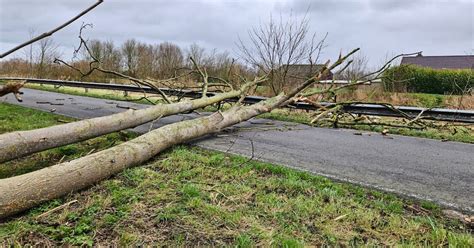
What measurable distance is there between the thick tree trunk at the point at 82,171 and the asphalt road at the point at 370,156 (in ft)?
2.56

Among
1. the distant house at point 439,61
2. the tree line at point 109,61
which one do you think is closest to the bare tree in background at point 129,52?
the tree line at point 109,61

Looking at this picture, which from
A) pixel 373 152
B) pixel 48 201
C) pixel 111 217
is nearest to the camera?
pixel 111 217

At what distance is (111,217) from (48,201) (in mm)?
690

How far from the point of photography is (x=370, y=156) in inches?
203

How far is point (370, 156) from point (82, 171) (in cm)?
380

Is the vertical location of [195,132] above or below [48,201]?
above

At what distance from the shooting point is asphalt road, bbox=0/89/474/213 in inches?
151

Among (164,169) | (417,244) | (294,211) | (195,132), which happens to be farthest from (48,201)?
(417,244)

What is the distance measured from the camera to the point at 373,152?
5.39 m

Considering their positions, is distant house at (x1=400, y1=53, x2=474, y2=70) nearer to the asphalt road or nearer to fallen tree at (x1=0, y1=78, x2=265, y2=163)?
the asphalt road

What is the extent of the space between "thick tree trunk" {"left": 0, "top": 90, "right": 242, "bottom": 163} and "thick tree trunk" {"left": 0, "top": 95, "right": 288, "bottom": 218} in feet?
1.83

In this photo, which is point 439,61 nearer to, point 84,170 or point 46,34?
point 84,170

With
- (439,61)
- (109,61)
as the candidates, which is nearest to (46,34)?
(109,61)

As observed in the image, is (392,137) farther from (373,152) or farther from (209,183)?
(209,183)
